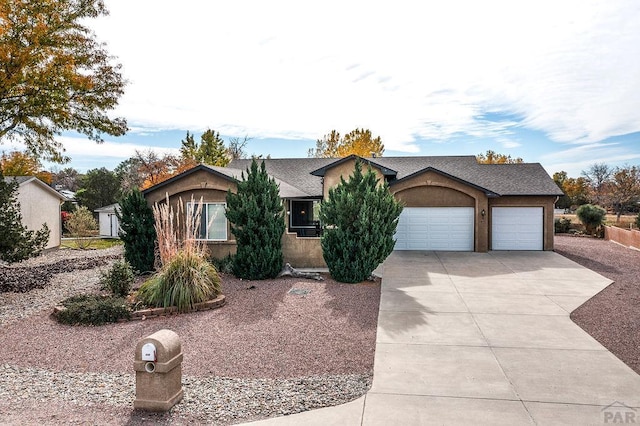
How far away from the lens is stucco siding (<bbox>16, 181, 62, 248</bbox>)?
64.7ft

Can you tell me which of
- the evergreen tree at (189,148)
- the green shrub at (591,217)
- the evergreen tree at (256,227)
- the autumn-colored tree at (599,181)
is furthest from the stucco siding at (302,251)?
the autumn-colored tree at (599,181)

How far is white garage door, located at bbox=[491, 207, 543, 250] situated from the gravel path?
1430mm

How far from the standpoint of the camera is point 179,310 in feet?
30.1

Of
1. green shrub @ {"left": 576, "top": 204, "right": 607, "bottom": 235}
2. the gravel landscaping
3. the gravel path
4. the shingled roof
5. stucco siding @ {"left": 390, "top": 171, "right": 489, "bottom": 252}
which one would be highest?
the shingled roof

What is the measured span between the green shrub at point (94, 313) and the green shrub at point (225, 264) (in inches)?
186

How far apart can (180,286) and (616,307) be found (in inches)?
392

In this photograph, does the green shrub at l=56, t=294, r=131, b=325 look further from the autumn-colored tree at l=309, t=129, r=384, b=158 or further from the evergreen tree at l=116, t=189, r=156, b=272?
the autumn-colored tree at l=309, t=129, r=384, b=158

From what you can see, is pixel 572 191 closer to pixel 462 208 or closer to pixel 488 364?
pixel 462 208

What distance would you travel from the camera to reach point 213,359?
261 inches

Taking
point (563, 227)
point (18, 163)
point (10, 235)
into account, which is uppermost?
point (18, 163)

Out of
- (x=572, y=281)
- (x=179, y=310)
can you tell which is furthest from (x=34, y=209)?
(x=572, y=281)

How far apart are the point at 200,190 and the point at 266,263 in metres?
4.51

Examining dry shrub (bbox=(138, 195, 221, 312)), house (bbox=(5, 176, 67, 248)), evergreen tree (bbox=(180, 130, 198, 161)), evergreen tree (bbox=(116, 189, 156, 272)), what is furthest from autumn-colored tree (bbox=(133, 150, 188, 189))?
dry shrub (bbox=(138, 195, 221, 312))

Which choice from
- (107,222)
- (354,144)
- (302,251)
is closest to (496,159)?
(354,144)
